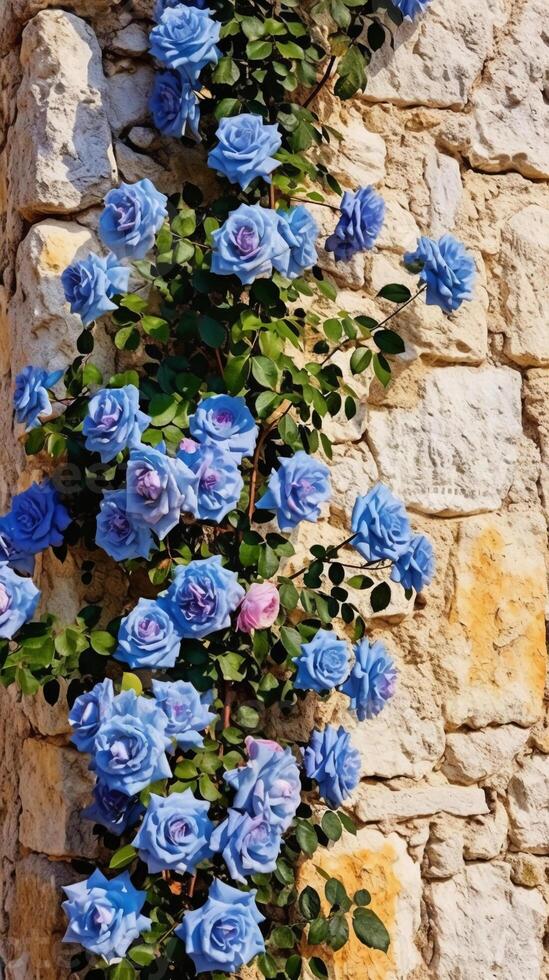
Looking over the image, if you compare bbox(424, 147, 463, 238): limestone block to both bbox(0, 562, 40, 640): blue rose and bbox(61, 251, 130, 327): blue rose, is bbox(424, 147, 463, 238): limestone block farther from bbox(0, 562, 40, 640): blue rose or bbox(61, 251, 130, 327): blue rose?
bbox(0, 562, 40, 640): blue rose

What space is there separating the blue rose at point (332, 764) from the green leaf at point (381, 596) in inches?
7.9

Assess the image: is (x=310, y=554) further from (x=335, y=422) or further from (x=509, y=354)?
(x=509, y=354)

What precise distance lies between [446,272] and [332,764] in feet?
2.53

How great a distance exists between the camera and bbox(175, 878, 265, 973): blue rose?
5.15ft

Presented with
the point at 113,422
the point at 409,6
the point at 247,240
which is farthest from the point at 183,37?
the point at 113,422

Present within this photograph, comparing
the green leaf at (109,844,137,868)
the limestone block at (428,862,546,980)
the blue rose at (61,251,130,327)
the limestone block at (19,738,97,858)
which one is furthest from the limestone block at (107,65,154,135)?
the limestone block at (428,862,546,980)

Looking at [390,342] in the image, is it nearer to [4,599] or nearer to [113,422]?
[113,422]

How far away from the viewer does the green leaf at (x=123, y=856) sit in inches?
63.3

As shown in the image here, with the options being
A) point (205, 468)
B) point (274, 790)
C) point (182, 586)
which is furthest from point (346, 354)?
point (274, 790)

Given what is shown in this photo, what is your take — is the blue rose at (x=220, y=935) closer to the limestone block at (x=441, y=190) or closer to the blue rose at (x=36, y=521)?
the blue rose at (x=36, y=521)

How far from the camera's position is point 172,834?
5.20 feet

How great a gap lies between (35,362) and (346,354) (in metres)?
0.51

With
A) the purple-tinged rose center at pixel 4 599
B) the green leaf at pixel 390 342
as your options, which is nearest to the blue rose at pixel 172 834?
the purple-tinged rose center at pixel 4 599

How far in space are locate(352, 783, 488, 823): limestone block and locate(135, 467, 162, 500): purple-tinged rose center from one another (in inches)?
24.2
